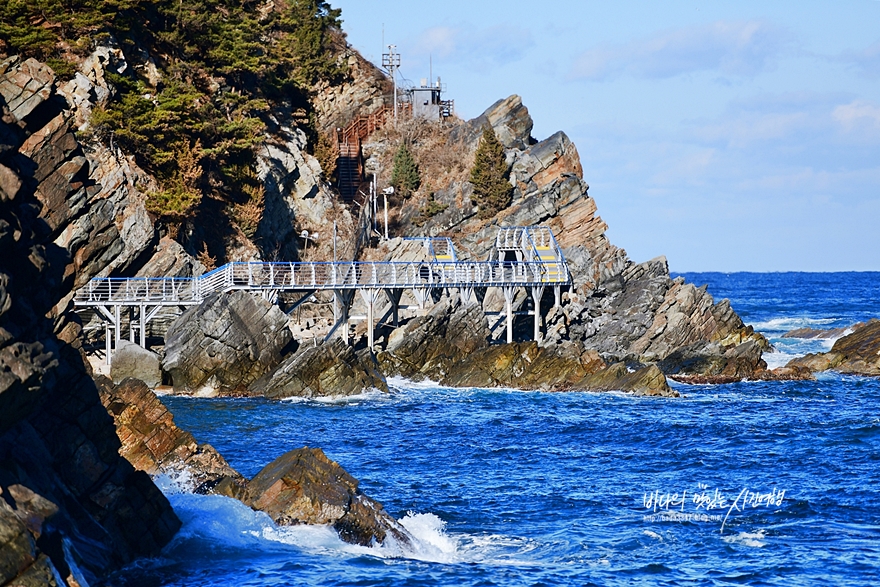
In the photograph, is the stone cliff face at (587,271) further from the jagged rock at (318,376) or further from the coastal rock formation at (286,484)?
the coastal rock formation at (286,484)

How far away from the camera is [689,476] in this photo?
2417 centimetres

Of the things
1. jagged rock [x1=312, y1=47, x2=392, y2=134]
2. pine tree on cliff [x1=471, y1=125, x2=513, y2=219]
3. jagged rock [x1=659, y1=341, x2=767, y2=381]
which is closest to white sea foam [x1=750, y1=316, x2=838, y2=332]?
pine tree on cliff [x1=471, y1=125, x2=513, y2=219]

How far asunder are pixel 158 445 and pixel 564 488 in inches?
345

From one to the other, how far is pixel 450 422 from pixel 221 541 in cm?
1596

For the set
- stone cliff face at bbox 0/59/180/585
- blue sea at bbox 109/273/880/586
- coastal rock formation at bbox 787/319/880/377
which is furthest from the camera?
coastal rock formation at bbox 787/319/880/377

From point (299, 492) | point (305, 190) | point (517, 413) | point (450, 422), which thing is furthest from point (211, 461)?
point (305, 190)

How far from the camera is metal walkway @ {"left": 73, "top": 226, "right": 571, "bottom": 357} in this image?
4228 centimetres

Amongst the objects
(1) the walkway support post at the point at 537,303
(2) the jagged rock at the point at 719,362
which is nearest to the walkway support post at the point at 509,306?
(1) the walkway support post at the point at 537,303

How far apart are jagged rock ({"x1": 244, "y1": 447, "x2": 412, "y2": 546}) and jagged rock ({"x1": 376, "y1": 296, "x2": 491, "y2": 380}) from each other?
24837mm

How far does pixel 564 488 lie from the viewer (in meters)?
23.2

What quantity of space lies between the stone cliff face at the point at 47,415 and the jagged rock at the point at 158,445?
250 centimetres

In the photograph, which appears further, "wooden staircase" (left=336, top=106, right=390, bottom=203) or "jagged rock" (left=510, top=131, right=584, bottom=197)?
"wooden staircase" (left=336, top=106, right=390, bottom=203)

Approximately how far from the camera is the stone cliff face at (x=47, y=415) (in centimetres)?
1195

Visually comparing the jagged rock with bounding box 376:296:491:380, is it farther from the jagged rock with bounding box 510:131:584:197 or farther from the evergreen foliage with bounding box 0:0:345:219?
the jagged rock with bounding box 510:131:584:197
